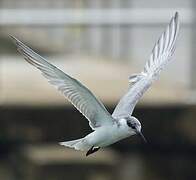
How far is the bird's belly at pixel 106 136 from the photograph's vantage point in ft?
6.25

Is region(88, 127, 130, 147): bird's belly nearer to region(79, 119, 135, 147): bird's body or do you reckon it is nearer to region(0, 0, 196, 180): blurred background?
region(79, 119, 135, 147): bird's body

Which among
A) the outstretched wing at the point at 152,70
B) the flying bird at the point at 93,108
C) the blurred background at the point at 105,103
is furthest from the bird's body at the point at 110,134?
the blurred background at the point at 105,103

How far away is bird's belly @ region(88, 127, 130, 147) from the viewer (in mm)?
1904

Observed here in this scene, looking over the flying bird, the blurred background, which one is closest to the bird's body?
the flying bird

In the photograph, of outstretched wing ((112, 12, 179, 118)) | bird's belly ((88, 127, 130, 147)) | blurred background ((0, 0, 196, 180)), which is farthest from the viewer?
blurred background ((0, 0, 196, 180))

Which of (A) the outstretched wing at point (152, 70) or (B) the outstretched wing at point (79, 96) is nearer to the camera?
(B) the outstretched wing at point (79, 96)

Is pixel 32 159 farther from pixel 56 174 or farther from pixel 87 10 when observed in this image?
pixel 87 10

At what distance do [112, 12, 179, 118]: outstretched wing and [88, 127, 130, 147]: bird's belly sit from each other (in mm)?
158

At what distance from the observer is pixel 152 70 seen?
8.17 ft

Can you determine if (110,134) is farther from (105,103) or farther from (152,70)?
(105,103)

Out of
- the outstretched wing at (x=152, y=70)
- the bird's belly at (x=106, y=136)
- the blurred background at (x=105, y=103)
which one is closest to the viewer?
the bird's belly at (x=106, y=136)

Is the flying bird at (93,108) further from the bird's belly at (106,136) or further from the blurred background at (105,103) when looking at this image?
the blurred background at (105,103)

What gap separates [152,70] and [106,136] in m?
0.60

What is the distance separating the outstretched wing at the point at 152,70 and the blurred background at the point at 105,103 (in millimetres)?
2088
